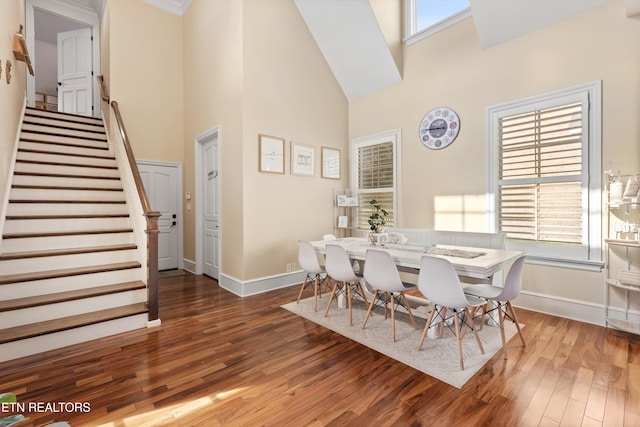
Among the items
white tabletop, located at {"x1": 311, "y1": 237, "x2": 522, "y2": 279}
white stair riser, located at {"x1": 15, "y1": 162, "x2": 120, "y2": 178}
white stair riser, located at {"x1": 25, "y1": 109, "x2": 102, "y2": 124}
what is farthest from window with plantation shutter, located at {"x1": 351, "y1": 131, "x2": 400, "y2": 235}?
white stair riser, located at {"x1": 25, "y1": 109, "x2": 102, "y2": 124}

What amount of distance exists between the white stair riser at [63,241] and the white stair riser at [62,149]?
1.82m

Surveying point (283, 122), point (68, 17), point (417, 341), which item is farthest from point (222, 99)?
point (68, 17)

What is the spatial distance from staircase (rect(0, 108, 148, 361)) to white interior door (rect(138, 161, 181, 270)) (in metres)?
0.74

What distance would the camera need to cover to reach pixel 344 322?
3.10m

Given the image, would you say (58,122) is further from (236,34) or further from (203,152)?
(236,34)

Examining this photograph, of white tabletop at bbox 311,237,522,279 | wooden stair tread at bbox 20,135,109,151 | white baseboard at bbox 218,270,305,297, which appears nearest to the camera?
white tabletop at bbox 311,237,522,279

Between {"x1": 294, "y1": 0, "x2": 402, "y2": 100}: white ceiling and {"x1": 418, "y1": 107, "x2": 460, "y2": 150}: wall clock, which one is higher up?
{"x1": 294, "y1": 0, "x2": 402, "y2": 100}: white ceiling

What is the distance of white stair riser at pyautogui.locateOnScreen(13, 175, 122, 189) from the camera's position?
3768mm

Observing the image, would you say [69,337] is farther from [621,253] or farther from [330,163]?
[621,253]

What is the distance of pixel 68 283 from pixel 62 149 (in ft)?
8.63

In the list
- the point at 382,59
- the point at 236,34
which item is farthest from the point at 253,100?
the point at 382,59

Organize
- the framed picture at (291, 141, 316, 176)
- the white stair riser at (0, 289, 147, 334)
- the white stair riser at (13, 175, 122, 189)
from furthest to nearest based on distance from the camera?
the framed picture at (291, 141, 316, 176) → the white stair riser at (13, 175, 122, 189) → the white stair riser at (0, 289, 147, 334)

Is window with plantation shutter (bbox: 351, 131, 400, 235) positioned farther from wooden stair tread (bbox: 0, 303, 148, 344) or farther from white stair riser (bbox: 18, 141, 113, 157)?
white stair riser (bbox: 18, 141, 113, 157)

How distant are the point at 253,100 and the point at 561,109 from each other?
3631 mm
